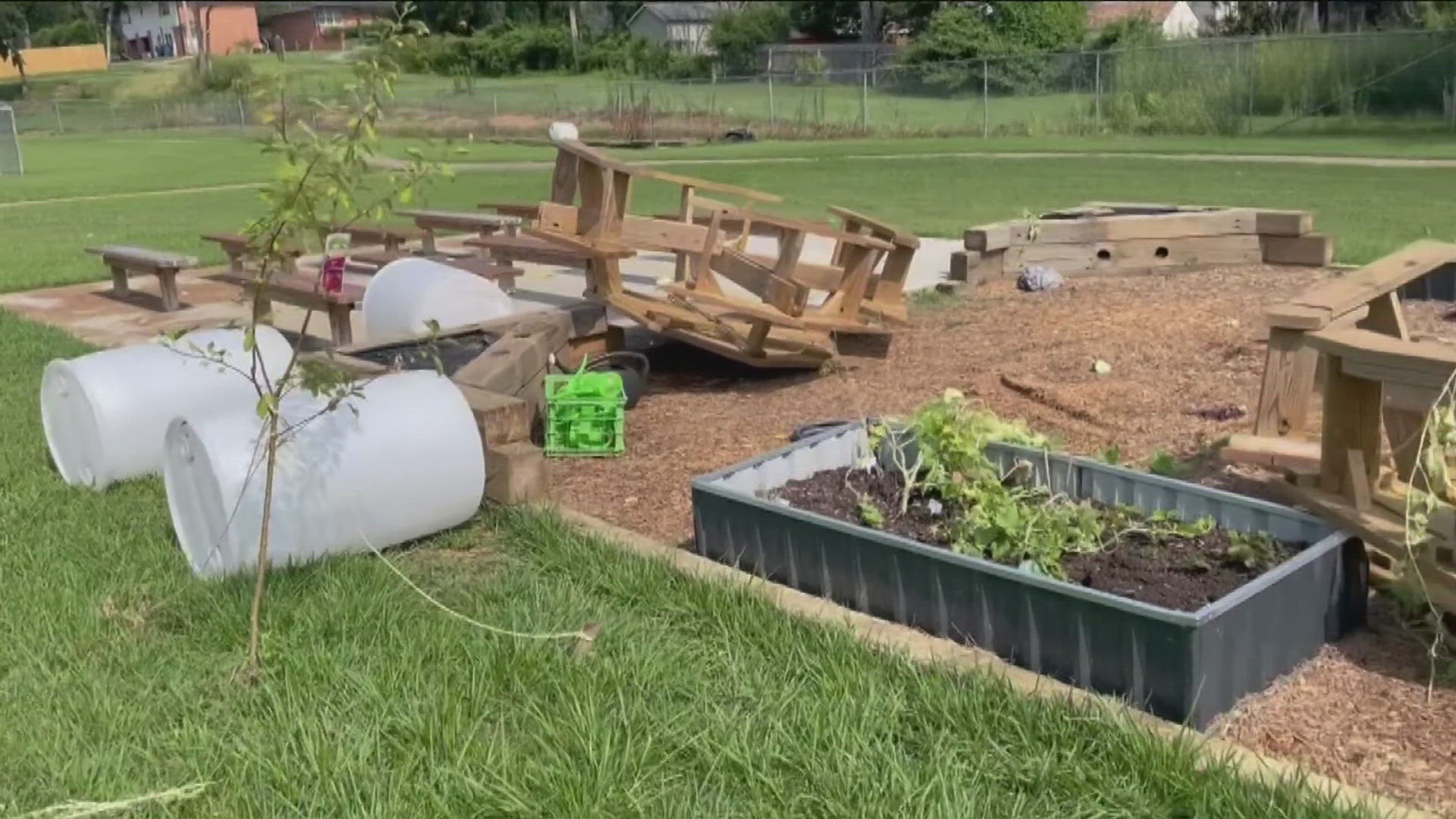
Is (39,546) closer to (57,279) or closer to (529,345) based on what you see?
(529,345)

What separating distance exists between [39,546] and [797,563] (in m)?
2.63

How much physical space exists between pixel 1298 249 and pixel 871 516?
5.95 meters

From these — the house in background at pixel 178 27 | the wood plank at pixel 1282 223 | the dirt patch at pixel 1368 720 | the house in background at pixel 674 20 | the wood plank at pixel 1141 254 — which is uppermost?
the house in background at pixel 178 27

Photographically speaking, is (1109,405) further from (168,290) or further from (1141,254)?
(168,290)

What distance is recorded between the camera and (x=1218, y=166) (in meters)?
21.3

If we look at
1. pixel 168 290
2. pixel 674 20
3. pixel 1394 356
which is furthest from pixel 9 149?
pixel 674 20

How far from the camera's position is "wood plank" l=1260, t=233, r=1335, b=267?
8930mm

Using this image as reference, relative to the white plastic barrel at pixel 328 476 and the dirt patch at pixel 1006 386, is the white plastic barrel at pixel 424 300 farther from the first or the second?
the white plastic barrel at pixel 328 476

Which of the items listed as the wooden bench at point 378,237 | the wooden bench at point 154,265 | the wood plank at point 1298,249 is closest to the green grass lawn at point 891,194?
the wood plank at point 1298,249

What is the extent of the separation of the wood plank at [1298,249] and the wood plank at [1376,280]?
12.7 ft

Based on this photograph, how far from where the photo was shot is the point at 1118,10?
90312mm

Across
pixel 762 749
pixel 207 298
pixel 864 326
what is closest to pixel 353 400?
pixel 762 749

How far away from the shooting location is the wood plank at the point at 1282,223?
899cm

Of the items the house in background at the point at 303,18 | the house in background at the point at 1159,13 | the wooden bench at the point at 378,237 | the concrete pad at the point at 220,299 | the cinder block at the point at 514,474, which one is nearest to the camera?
the cinder block at the point at 514,474
